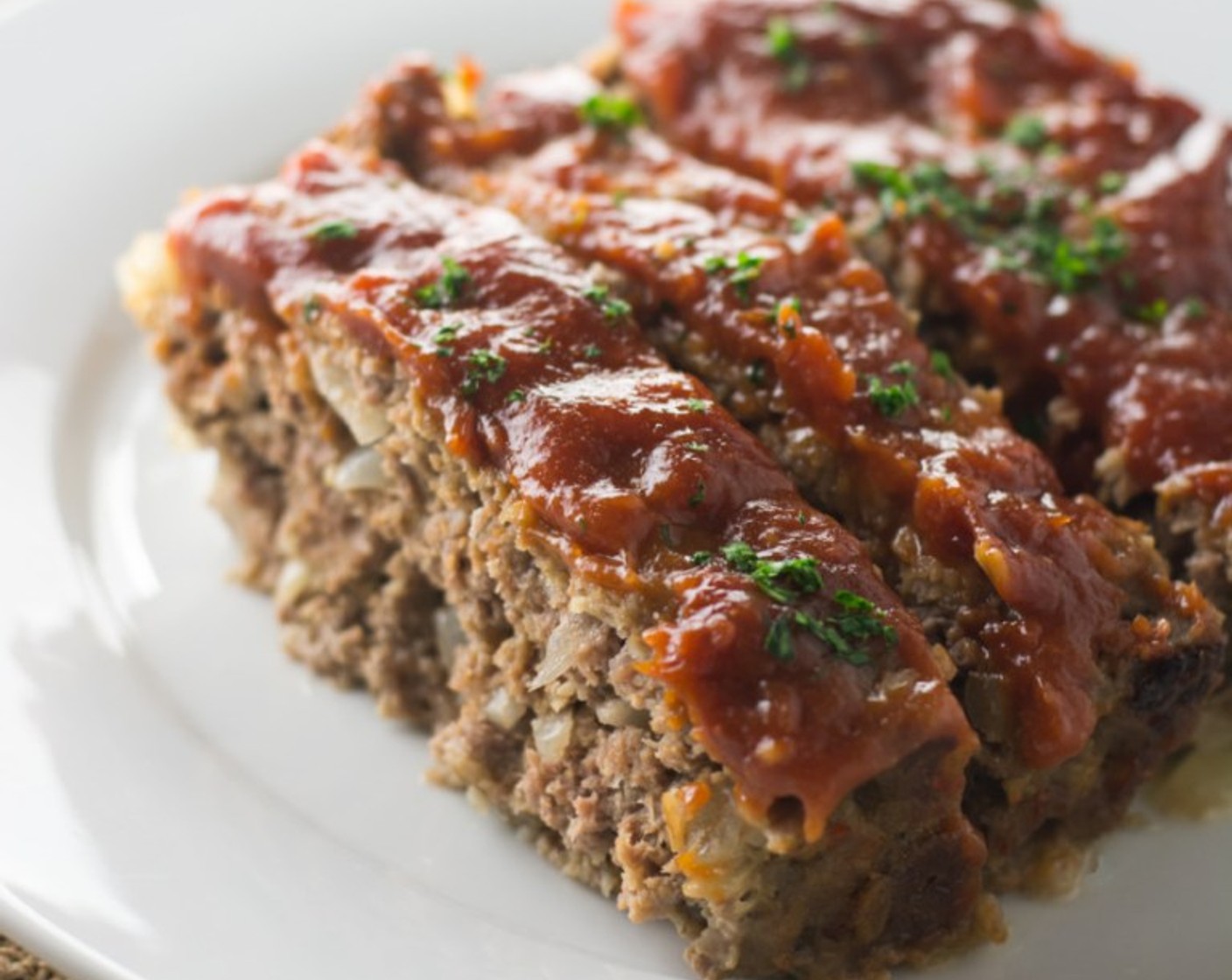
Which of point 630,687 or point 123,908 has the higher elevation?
point 630,687

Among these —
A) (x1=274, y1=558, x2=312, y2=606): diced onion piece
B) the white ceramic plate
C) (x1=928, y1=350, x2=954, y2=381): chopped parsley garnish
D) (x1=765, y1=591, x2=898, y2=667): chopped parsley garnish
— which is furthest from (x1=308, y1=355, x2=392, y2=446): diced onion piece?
(x1=928, y1=350, x2=954, y2=381): chopped parsley garnish

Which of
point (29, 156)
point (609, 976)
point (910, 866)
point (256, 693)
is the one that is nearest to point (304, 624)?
point (256, 693)

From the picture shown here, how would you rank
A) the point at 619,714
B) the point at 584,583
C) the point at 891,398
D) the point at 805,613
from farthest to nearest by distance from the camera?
the point at 891,398 < the point at 619,714 < the point at 584,583 < the point at 805,613

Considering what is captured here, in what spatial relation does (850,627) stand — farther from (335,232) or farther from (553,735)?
(335,232)

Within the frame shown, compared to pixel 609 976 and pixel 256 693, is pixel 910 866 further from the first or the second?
pixel 256 693

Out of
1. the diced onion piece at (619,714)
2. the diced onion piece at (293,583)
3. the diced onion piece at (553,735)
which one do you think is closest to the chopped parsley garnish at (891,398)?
the diced onion piece at (619,714)

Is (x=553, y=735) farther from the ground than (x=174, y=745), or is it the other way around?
(x=553, y=735)

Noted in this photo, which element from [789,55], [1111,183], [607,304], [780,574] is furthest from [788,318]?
[789,55]
